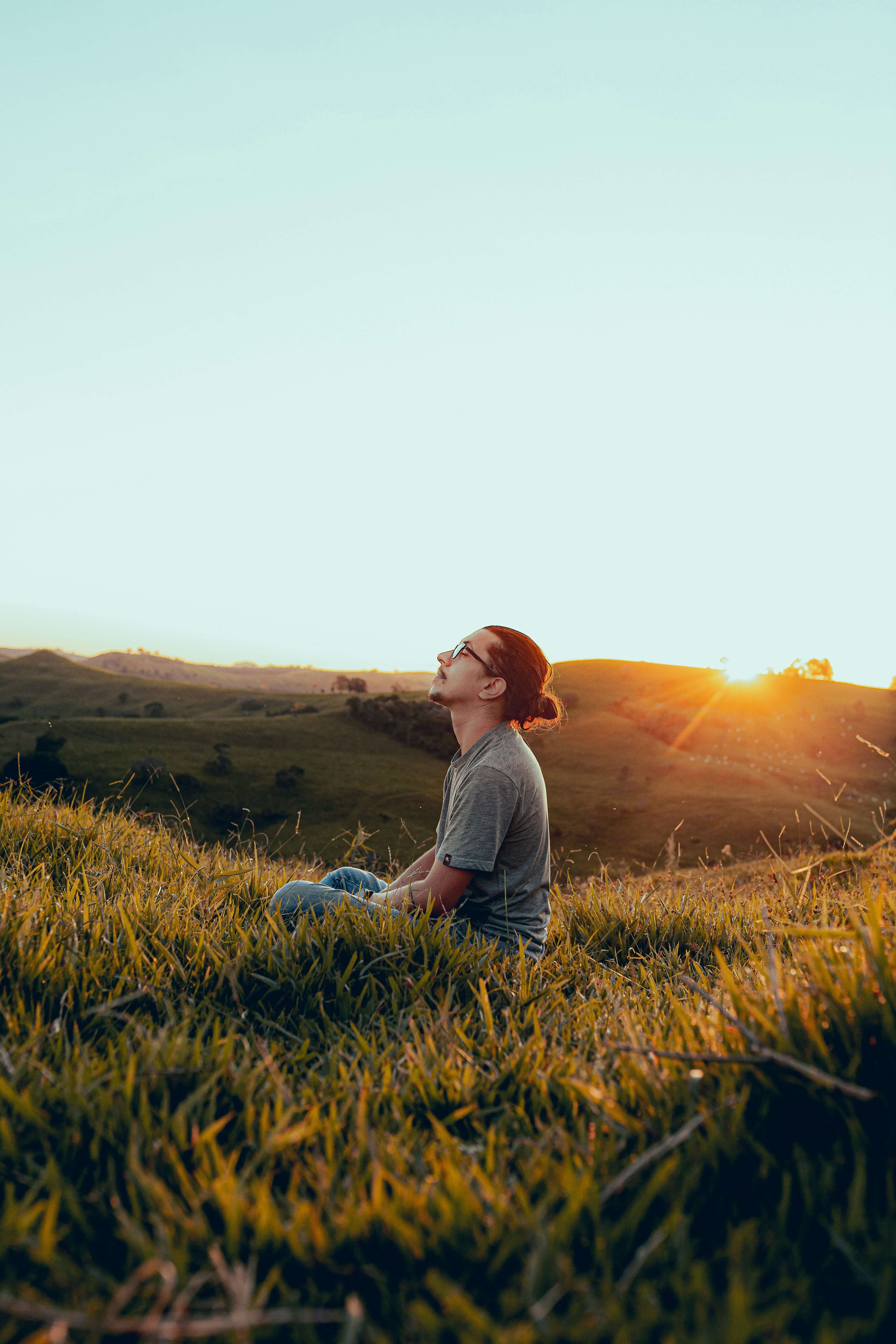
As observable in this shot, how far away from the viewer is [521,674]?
4859 millimetres

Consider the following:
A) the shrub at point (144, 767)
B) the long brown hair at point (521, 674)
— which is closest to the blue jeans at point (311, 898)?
the long brown hair at point (521, 674)

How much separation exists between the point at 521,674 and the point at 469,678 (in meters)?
0.35

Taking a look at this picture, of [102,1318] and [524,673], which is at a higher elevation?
[524,673]

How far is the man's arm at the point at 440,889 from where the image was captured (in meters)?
4.07

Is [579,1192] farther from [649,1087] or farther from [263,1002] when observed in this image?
[263,1002]

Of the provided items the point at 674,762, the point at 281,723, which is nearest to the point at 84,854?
the point at 674,762

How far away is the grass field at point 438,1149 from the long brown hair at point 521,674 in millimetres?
2003

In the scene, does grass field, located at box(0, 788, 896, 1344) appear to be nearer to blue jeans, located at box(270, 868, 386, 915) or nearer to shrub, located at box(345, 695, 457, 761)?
blue jeans, located at box(270, 868, 386, 915)

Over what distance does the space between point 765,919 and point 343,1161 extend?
4.81 ft

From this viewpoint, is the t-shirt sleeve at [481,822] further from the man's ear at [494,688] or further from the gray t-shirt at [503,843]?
the man's ear at [494,688]

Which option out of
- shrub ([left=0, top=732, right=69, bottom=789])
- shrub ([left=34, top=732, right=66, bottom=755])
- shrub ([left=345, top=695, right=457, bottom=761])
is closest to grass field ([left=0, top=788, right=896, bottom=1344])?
shrub ([left=0, top=732, right=69, bottom=789])

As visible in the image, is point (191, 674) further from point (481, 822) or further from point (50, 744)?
point (481, 822)

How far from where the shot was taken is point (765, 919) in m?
2.35

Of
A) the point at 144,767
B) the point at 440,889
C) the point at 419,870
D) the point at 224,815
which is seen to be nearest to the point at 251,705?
the point at 144,767
